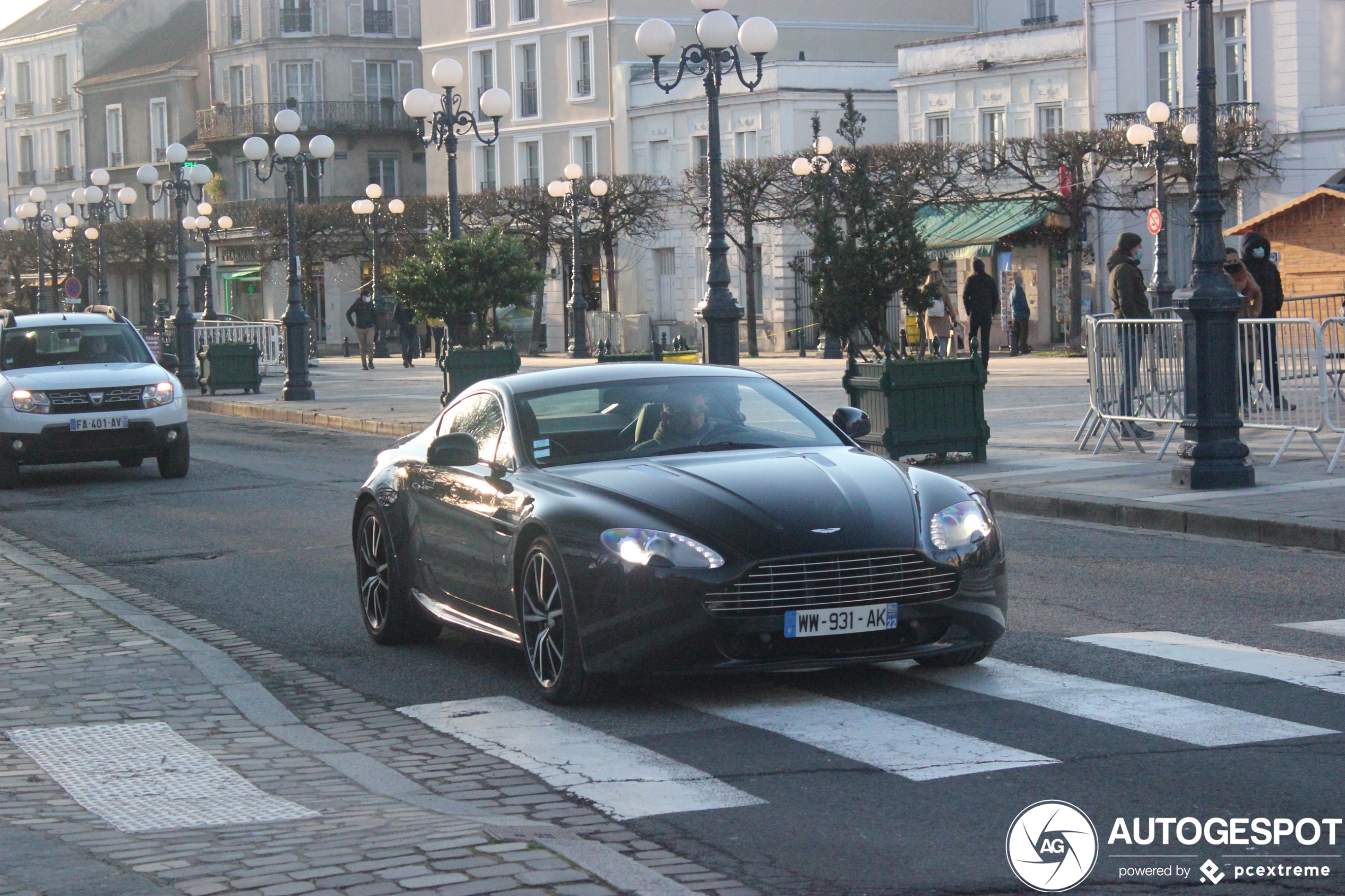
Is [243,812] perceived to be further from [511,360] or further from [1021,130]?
[1021,130]

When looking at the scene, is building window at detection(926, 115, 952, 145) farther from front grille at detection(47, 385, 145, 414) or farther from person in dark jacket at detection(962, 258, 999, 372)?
front grille at detection(47, 385, 145, 414)

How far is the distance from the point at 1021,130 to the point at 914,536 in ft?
144

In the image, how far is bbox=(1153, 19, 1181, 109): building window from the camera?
45.8 metres

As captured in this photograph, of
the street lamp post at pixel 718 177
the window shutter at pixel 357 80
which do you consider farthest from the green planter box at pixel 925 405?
the window shutter at pixel 357 80

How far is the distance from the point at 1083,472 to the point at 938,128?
38.0 m

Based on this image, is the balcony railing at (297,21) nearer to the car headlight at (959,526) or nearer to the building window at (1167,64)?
the building window at (1167,64)

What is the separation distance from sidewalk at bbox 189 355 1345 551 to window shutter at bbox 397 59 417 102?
166 feet

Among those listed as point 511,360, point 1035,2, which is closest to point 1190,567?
point 511,360

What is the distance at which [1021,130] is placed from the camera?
4962 cm

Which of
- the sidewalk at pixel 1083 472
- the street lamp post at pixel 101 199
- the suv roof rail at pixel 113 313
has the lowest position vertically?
the sidewalk at pixel 1083 472

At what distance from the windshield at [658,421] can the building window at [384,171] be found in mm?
71529

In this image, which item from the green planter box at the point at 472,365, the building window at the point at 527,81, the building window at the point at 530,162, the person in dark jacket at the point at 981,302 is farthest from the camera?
the building window at the point at 527,81

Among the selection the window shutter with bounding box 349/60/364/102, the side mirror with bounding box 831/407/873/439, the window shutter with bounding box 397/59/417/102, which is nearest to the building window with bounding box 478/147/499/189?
the window shutter with bounding box 349/60/364/102

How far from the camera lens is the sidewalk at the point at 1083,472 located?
490 inches
